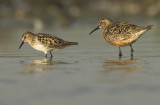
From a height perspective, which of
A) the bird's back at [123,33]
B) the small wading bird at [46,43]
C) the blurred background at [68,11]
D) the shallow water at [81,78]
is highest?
the blurred background at [68,11]

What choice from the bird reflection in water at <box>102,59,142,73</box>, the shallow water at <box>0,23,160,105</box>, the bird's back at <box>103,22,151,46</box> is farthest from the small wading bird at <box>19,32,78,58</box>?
the bird reflection in water at <box>102,59,142,73</box>

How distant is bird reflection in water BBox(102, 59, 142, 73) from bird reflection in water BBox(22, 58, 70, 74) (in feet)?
5.47

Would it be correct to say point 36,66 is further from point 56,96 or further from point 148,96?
point 148,96

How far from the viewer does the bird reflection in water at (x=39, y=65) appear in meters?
12.5

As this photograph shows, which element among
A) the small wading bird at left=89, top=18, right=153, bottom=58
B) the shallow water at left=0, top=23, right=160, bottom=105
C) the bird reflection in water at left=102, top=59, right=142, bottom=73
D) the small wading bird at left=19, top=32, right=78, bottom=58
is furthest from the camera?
the small wading bird at left=19, top=32, right=78, bottom=58

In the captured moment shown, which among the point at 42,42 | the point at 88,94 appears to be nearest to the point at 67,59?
the point at 42,42

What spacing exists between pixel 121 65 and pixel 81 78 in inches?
102

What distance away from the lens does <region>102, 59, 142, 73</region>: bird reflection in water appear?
1229 cm

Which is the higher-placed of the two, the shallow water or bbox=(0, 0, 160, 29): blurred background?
bbox=(0, 0, 160, 29): blurred background

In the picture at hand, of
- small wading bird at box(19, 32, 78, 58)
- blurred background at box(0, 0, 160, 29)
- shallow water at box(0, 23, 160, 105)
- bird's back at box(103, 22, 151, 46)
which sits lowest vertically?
shallow water at box(0, 23, 160, 105)

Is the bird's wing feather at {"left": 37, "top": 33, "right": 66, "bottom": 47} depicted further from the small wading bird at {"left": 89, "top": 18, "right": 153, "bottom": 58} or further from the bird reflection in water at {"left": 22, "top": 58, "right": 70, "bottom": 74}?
the small wading bird at {"left": 89, "top": 18, "right": 153, "bottom": 58}

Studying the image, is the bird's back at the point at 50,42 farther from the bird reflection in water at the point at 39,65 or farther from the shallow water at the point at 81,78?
the bird reflection in water at the point at 39,65

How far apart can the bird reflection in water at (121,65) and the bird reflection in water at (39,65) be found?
167cm

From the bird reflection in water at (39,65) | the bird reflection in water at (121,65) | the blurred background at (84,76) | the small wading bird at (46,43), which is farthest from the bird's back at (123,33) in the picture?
the bird reflection in water at (39,65)
